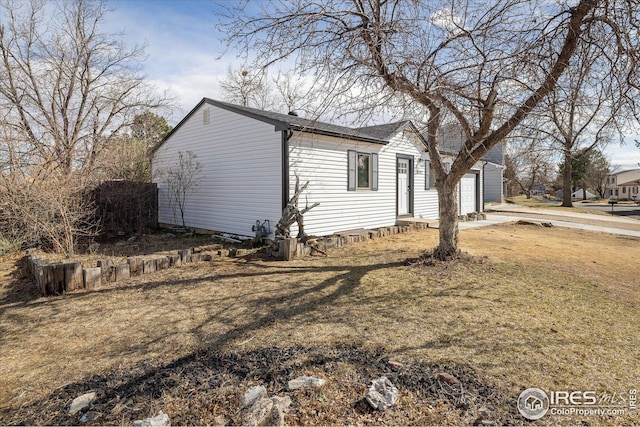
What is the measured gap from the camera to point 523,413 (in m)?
2.33

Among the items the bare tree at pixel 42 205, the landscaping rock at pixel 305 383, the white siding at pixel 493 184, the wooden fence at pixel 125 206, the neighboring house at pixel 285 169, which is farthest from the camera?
the white siding at pixel 493 184

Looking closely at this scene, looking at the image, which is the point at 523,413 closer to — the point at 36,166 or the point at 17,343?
the point at 17,343

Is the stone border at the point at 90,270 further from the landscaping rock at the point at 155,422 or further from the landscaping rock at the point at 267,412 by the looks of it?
the landscaping rock at the point at 267,412

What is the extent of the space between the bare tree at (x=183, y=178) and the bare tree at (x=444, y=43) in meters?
7.01

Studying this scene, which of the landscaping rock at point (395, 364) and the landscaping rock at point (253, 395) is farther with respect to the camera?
the landscaping rock at point (395, 364)

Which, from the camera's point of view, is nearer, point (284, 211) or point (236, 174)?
point (284, 211)

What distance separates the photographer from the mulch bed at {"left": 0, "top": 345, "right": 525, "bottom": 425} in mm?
2309

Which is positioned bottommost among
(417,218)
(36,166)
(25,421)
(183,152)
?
(25,421)

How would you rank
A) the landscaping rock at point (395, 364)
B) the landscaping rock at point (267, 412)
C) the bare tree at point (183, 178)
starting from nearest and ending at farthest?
the landscaping rock at point (267, 412), the landscaping rock at point (395, 364), the bare tree at point (183, 178)

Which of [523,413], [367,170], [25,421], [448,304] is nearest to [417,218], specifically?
[367,170]

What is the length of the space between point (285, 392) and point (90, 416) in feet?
4.33

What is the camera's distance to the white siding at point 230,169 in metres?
8.97

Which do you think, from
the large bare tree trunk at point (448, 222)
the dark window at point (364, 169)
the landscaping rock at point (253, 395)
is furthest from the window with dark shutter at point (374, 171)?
the landscaping rock at point (253, 395)

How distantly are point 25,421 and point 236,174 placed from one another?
8.12 metres
